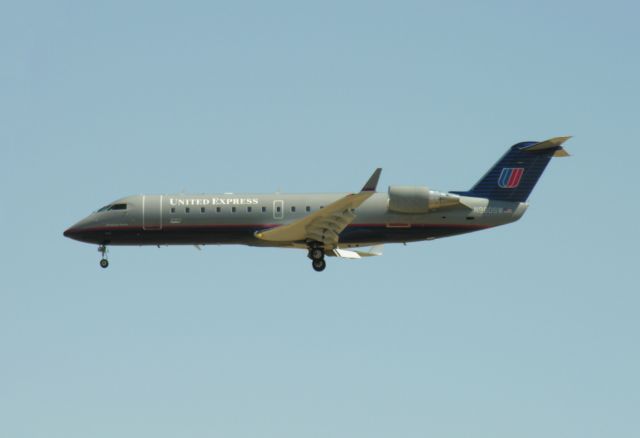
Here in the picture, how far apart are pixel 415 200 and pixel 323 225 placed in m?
3.76

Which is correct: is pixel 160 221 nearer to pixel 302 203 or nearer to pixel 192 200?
pixel 192 200

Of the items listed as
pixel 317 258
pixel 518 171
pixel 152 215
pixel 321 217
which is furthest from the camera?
pixel 518 171

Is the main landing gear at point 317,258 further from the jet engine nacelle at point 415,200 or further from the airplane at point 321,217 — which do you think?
the jet engine nacelle at point 415,200

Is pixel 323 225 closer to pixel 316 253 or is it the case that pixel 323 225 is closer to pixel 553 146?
pixel 316 253

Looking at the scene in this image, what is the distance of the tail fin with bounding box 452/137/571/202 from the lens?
184 feet

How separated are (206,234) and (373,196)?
22.3 ft

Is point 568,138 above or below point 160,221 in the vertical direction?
above

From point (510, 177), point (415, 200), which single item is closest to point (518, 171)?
point (510, 177)

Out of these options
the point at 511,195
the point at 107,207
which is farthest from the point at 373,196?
the point at 107,207

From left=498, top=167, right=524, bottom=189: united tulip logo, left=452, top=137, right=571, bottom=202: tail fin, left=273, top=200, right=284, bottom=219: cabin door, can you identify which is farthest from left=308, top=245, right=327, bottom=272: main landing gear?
left=498, top=167, right=524, bottom=189: united tulip logo

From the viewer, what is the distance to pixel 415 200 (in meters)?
54.7

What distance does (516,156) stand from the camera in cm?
5678

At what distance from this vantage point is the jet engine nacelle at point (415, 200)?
54.8 m


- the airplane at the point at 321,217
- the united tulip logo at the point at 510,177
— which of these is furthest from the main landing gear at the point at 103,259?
the united tulip logo at the point at 510,177
